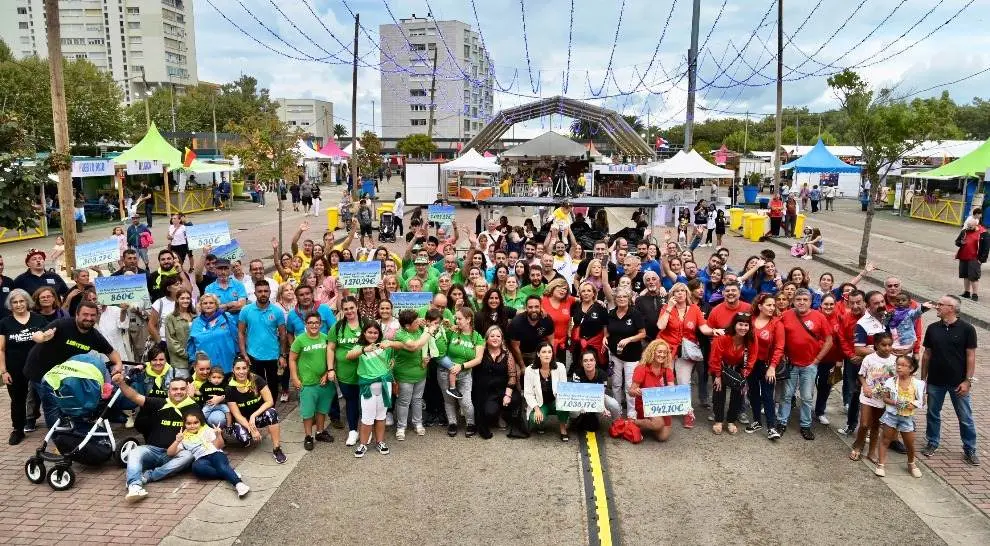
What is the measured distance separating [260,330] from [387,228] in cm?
1623

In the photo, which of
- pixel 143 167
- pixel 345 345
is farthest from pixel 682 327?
pixel 143 167

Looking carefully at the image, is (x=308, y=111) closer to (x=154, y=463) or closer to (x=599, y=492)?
(x=154, y=463)

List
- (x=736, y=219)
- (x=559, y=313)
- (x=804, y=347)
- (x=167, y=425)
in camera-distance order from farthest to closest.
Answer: (x=736, y=219) → (x=559, y=313) → (x=804, y=347) → (x=167, y=425)

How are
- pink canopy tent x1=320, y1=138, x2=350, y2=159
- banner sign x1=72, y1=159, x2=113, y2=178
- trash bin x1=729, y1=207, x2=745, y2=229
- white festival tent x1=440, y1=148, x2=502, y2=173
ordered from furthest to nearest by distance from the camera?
pink canopy tent x1=320, y1=138, x2=350, y2=159 < white festival tent x1=440, y1=148, x2=502, y2=173 < trash bin x1=729, y1=207, x2=745, y2=229 < banner sign x1=72, y1=159, x2=113, y2=178

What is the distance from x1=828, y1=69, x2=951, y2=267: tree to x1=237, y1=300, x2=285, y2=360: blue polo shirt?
1653 centimetres

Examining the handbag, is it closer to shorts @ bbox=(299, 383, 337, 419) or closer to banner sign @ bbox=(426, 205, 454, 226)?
shorts @ bbox=(299, 383, 337, 419)

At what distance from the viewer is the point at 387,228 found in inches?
932

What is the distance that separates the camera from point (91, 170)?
25797 mm

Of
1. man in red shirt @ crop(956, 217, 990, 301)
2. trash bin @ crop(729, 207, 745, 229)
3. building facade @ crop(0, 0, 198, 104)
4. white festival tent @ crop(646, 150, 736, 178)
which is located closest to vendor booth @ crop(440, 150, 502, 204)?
white festival tent @ crop(646, 150, 736, 178)

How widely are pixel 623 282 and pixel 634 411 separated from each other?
145 cm

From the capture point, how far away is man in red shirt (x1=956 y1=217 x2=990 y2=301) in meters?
14.6

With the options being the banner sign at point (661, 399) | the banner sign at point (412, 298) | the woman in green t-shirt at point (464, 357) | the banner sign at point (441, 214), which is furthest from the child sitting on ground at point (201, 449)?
the banner sign at point (441, 214)

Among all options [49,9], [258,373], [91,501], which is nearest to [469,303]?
[258,373]

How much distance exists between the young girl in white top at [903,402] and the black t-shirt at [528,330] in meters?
3.32
